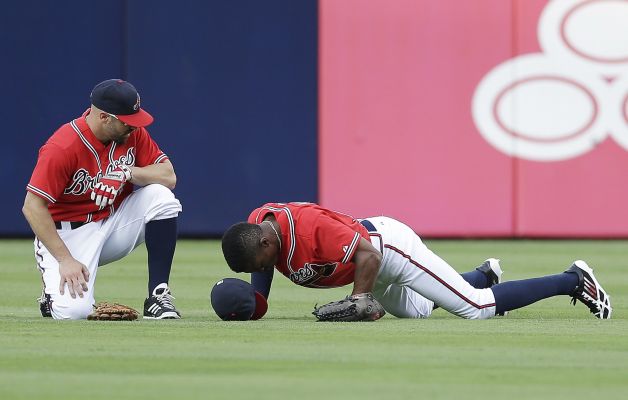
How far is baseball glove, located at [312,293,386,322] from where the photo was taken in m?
6.14

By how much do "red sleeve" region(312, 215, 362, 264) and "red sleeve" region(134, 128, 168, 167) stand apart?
4.07 feet

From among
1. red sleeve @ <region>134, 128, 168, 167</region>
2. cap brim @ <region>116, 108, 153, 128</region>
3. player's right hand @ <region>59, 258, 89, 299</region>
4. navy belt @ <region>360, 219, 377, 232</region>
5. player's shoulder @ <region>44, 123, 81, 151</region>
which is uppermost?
cap brim @ <region>116, 108, 153, 128</region>

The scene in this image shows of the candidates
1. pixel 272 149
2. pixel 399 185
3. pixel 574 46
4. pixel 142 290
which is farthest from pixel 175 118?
pixel 142 290

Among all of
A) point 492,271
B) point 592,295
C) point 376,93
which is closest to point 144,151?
point 492,271

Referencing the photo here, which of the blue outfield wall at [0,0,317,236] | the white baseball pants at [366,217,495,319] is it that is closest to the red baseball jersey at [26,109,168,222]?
the white baseball pants at [366,217,495,319]

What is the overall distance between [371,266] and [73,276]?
54.1 inches

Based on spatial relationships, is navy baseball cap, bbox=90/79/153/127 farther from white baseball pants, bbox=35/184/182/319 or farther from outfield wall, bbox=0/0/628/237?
outfield wall, bbox=0/0/628/237

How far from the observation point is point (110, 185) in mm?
6863

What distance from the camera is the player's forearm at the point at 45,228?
641 centimetres

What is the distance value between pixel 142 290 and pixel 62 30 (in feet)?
17.6

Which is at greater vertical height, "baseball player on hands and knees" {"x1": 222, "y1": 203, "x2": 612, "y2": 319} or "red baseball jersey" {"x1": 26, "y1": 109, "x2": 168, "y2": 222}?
"red baseball jersey" {"x1": 26, "y1": 109, "x2": 168, "y2": 222}

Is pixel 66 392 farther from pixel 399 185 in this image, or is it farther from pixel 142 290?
pixel 399 185

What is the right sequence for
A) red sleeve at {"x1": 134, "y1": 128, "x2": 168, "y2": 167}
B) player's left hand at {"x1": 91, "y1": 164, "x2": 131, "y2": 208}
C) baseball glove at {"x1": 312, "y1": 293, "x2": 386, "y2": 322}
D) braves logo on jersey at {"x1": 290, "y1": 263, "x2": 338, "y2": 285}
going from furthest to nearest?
red sleeve at {"x1": 134, "y1": 128, "x2": 168, "y2": 167}, player's left hand at {"x1": 91, "y1": 164, "x2": 131, "y2": 208}, braves logo on jersey at {"x1": 290, "y1": 263, "x2": 338, "y2": 285}, baseball glove at {"x1": 312, "y1": 293, "x2": 386, "y2": 322}

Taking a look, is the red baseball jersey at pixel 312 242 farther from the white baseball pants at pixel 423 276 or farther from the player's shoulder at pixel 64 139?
the player's shoulder at pixel 64 139
